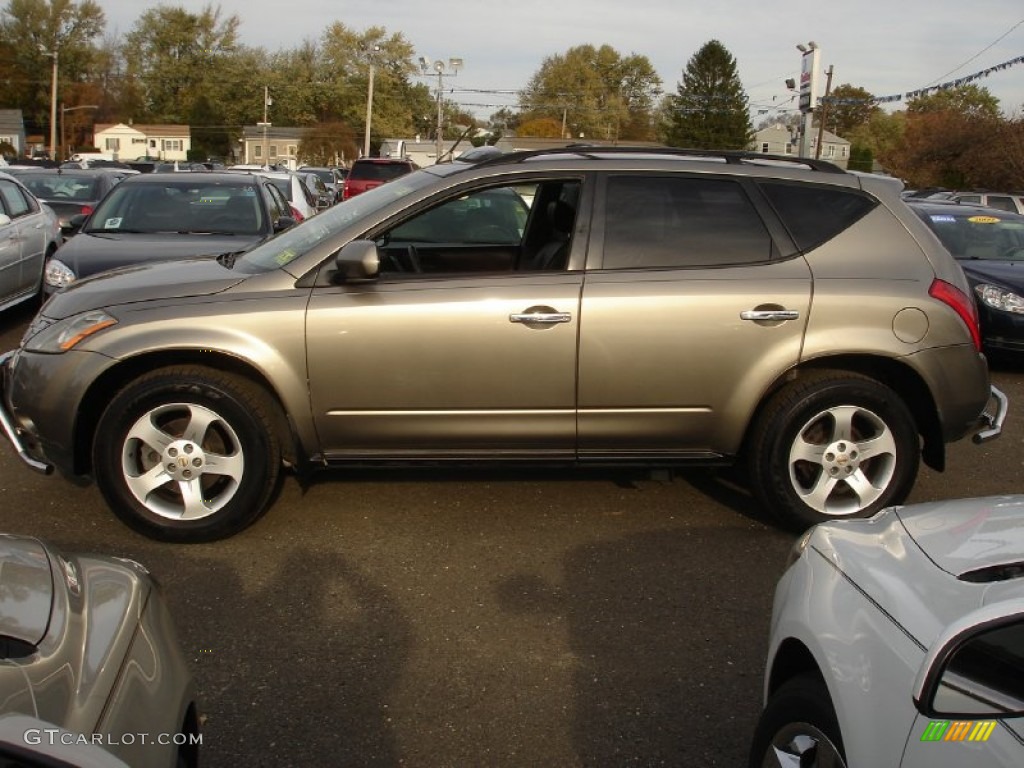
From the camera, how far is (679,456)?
187 inches

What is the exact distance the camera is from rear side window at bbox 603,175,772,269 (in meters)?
4.68

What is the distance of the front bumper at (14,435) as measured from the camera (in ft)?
14.5

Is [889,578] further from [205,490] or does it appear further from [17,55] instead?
[17,55]

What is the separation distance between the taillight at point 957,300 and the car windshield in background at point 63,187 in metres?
13.4

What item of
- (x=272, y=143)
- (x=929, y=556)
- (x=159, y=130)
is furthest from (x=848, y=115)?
(x=929, y=556)

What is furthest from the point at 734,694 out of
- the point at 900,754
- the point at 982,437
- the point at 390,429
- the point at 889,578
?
the point at 982,437

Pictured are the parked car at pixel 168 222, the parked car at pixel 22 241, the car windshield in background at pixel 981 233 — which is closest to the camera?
the parked car at pixel 168 222

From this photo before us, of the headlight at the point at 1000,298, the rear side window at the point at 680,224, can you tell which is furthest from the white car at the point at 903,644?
the headlight at the point at 1000,298

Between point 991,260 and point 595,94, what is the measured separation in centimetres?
8797

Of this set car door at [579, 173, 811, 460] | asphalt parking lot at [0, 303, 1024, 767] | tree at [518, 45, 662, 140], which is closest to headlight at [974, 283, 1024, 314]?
asphalt parking lot at [0, 303, 1024, 767]

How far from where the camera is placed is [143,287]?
4.62 meters

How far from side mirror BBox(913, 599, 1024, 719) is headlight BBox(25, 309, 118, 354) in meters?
3.82

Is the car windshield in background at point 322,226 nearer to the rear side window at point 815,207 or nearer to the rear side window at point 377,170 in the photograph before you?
the rear side window at point 815,207

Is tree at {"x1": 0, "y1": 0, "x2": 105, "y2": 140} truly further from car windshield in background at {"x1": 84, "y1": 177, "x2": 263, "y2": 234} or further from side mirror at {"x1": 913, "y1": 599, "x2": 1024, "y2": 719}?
side mirror at {"x1": 913, "y1": 599, "x2": 1024, "y2": 719}
